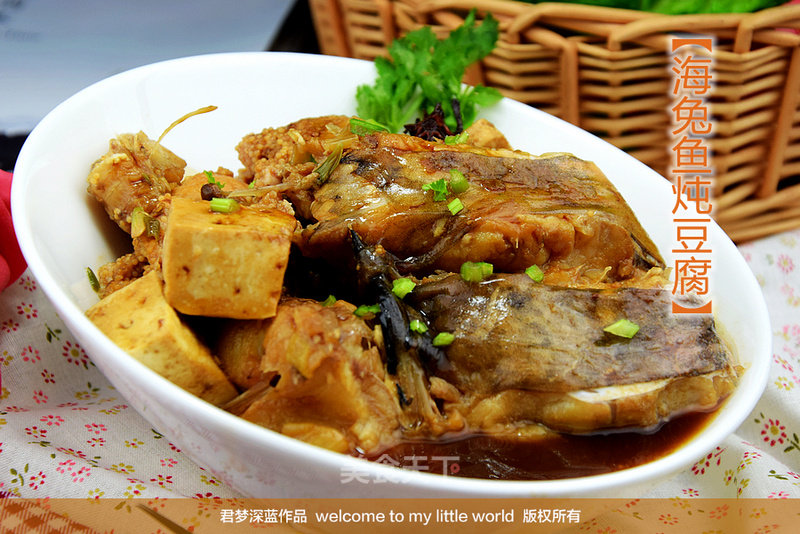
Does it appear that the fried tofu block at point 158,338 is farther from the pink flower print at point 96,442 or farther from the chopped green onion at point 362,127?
the chopped green onion at point 362,127

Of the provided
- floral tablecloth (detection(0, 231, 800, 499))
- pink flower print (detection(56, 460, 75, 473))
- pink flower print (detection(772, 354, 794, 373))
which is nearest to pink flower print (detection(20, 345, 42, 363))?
floral tablecloth (detection(0, 231, 800, 499))

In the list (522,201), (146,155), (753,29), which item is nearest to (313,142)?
(146,155)

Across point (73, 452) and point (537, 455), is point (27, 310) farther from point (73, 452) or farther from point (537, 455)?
point (537, 455)

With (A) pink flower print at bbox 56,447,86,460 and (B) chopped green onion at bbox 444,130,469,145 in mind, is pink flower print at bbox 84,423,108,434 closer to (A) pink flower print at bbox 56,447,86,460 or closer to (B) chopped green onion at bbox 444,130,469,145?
(A) pink flower print at bbox 56,447,86,460

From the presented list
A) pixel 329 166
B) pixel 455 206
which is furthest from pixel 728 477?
pixel 329 166

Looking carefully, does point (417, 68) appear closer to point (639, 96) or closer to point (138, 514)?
point (639, 96)

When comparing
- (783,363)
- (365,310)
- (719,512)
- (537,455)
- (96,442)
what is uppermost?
(365,310)
